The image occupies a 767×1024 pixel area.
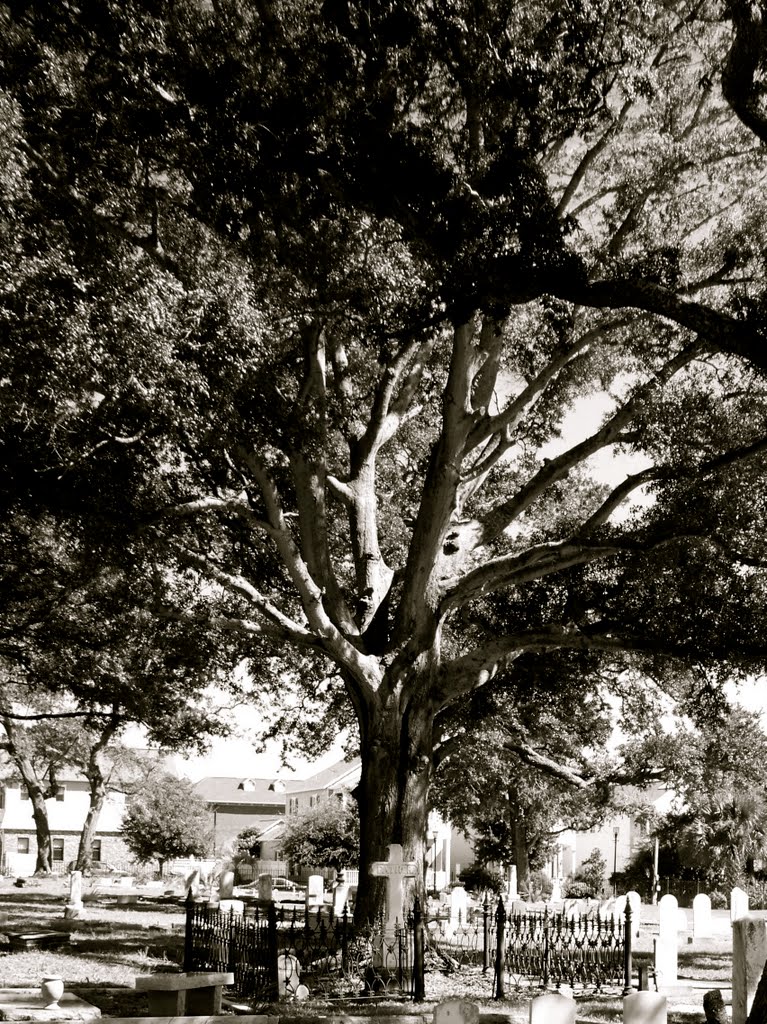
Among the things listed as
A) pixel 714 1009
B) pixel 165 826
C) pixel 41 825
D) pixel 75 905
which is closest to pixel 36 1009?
pixel 714 1009

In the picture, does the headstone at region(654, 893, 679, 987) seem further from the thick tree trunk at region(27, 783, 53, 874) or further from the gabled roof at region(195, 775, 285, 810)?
the gabled roof at region(195, 775, 285, 810)

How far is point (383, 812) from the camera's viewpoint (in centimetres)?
1669

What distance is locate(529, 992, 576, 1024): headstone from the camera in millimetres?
7207

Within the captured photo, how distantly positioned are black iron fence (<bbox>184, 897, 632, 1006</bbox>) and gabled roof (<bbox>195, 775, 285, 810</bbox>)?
68.8 meters

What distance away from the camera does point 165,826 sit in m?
51.5

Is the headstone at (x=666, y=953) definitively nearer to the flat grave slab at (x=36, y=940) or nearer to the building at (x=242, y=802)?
the flat grave slab at (x=36, y=940)

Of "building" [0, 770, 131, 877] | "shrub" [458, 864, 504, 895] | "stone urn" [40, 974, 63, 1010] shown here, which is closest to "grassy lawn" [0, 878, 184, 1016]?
"stone urn" [40, 974, 63, 1010]

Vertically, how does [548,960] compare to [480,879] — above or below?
above

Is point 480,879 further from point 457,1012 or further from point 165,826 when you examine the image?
point 457,1012

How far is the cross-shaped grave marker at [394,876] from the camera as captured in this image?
50.4 ft

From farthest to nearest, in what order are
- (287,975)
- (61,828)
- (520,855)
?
(61,828) < (520,855) < (287,975)

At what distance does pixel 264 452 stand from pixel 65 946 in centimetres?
956

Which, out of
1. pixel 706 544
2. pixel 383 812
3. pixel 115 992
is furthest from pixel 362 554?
pixel 115 992

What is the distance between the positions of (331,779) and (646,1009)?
2874 inches
